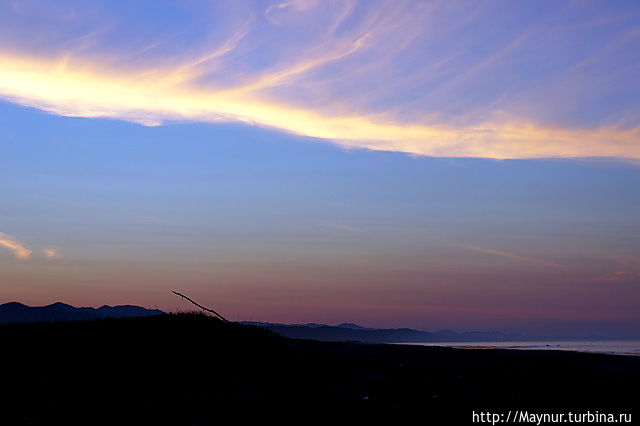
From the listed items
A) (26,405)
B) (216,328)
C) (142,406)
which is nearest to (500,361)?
(216,328)

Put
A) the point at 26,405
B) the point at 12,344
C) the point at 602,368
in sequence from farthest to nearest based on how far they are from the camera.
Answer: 1. the point at 602,368
2. the point at 12,344
3. the point at 26,405

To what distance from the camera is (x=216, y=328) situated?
87.5 ft

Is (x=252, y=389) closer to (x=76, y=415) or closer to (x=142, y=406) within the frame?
(x=142, y=406)

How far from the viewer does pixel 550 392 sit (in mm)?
19625

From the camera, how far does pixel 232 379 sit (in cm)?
2119

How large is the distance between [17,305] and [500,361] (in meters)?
198

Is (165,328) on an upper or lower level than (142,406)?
upper

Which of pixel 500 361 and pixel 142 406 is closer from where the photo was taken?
pixel 142 406

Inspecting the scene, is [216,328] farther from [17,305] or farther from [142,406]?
[17,305]

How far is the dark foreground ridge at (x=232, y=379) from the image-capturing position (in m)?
15.9

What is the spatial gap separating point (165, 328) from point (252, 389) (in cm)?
770

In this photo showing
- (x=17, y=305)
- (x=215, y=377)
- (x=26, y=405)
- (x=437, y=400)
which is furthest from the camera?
(x=17, y=305)

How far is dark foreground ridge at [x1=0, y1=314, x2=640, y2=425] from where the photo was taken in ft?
52.0

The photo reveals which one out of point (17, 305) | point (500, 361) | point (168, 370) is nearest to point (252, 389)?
point (168, 370)
